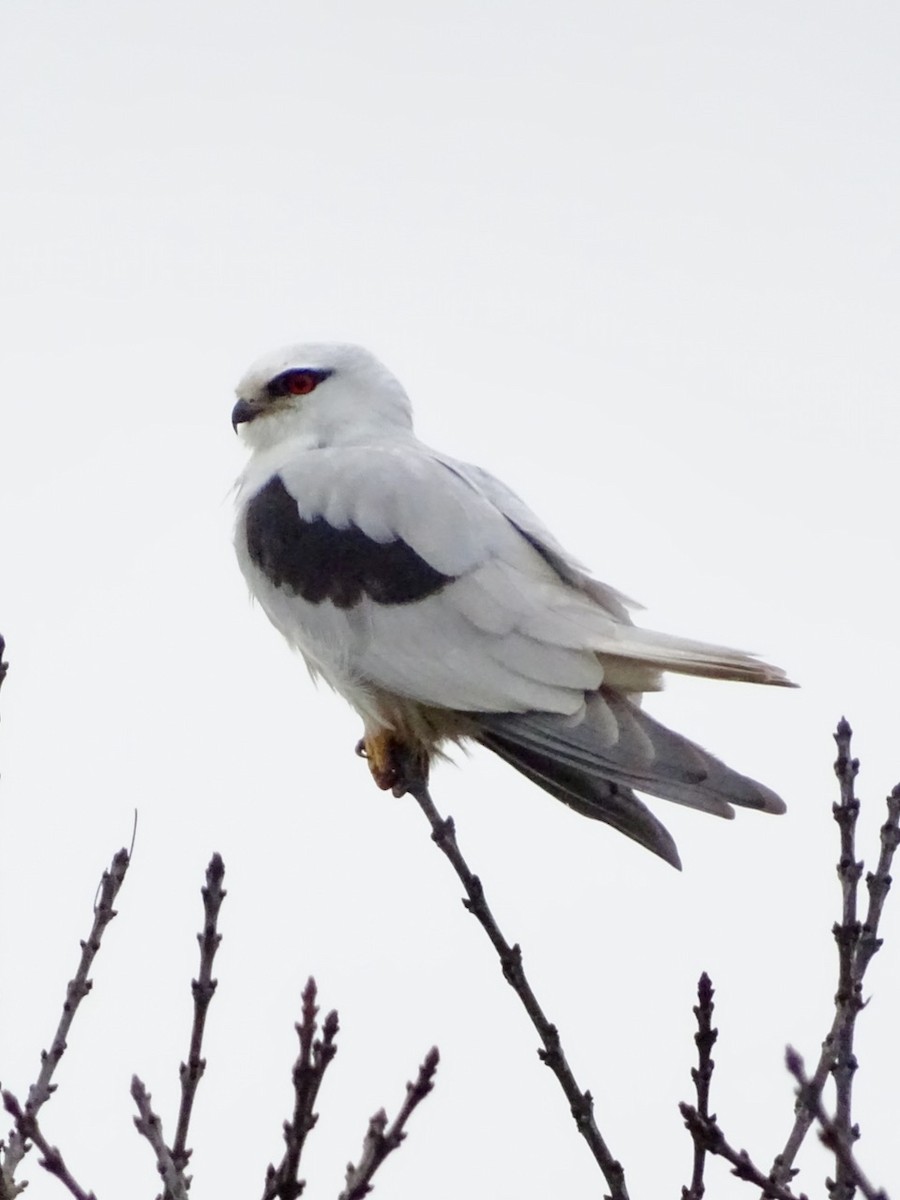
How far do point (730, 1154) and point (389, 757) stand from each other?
2385mm

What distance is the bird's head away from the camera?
529cm

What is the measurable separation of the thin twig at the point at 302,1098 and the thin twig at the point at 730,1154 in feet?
1.67

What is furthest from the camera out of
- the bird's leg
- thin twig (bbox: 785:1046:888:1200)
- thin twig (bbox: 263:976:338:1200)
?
the bird's leg

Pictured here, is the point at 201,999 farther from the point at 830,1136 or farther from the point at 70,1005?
the point at 830,1136

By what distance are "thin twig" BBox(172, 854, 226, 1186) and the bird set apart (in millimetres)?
1611

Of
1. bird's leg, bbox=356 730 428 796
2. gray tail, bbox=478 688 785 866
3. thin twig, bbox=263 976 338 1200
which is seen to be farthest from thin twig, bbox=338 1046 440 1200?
bird's leg, bbox=356 730 428 796

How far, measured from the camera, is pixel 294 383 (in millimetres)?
5363

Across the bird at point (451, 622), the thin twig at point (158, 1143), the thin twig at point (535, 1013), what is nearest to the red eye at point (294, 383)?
the bird at point (451, 622)

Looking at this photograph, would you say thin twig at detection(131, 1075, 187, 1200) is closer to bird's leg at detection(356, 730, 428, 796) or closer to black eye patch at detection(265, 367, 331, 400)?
bird's leg at detection(356, 730, 428, 796)

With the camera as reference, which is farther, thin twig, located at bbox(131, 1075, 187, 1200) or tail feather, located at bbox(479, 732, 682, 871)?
tail feather, located at bbox(479, 732, 682, 871)

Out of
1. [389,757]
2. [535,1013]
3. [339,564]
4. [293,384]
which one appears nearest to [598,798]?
[389,757]

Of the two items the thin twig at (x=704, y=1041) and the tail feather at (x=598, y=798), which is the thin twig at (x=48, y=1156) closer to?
the thin twig at (x=704, y=1041)

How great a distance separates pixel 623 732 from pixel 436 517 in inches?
32.0

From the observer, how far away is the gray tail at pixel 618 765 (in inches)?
147
